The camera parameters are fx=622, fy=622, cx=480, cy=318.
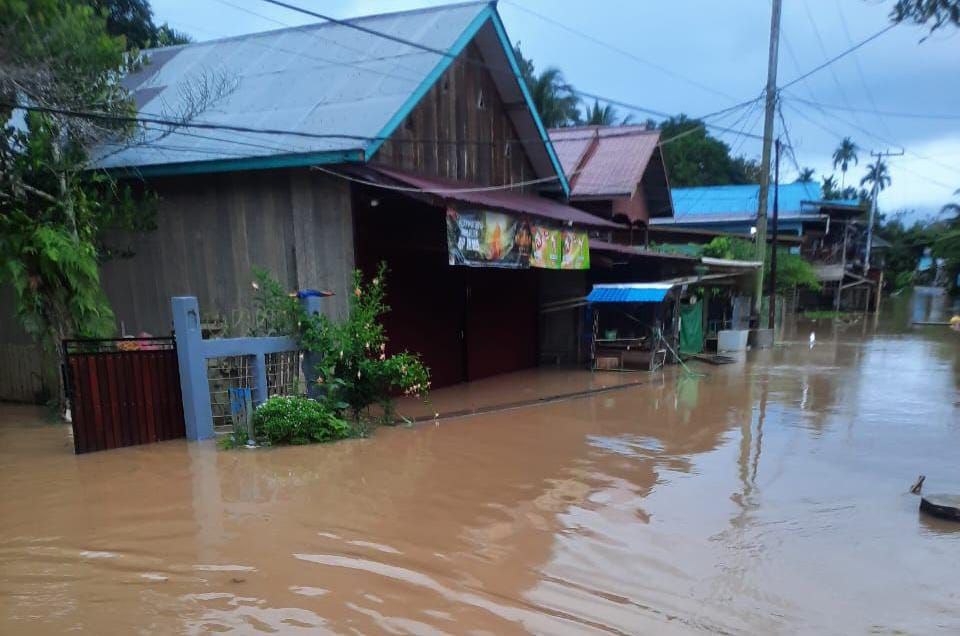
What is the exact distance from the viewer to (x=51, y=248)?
743 cm

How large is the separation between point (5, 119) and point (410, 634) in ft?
27.3

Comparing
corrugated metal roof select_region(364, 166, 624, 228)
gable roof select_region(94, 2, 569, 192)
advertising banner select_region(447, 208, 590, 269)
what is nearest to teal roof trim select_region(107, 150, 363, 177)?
gable roof select_region(94, 2, 569, 192)

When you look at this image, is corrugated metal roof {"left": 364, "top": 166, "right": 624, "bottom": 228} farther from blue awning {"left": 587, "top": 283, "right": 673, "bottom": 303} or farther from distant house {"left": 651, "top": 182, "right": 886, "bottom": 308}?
distant house {"left": 651, "top": 182, "right": 886, "bottom": 308}

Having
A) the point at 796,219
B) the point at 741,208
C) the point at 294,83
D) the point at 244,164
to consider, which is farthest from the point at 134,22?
the point at 796,219

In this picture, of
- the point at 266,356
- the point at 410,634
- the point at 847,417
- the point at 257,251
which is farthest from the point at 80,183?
the point at 847,417

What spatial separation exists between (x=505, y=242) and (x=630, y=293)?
5.26m

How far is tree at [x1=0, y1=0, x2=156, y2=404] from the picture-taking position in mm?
7141

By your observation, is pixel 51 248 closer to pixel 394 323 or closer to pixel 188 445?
pixel 188 445

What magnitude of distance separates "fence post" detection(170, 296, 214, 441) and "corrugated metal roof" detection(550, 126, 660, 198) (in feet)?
44.0

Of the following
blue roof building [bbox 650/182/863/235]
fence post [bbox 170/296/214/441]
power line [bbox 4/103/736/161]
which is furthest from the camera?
blue roof building [bbox 650/182/863/235]

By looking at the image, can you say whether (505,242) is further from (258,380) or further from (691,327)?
(691,327)

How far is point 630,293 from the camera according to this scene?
14.3m

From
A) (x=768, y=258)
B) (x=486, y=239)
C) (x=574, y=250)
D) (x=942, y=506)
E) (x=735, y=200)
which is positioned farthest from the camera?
(x=735, y=200)

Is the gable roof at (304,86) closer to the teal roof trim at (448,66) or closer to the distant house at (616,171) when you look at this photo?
the teal roof trim at (448,66)
